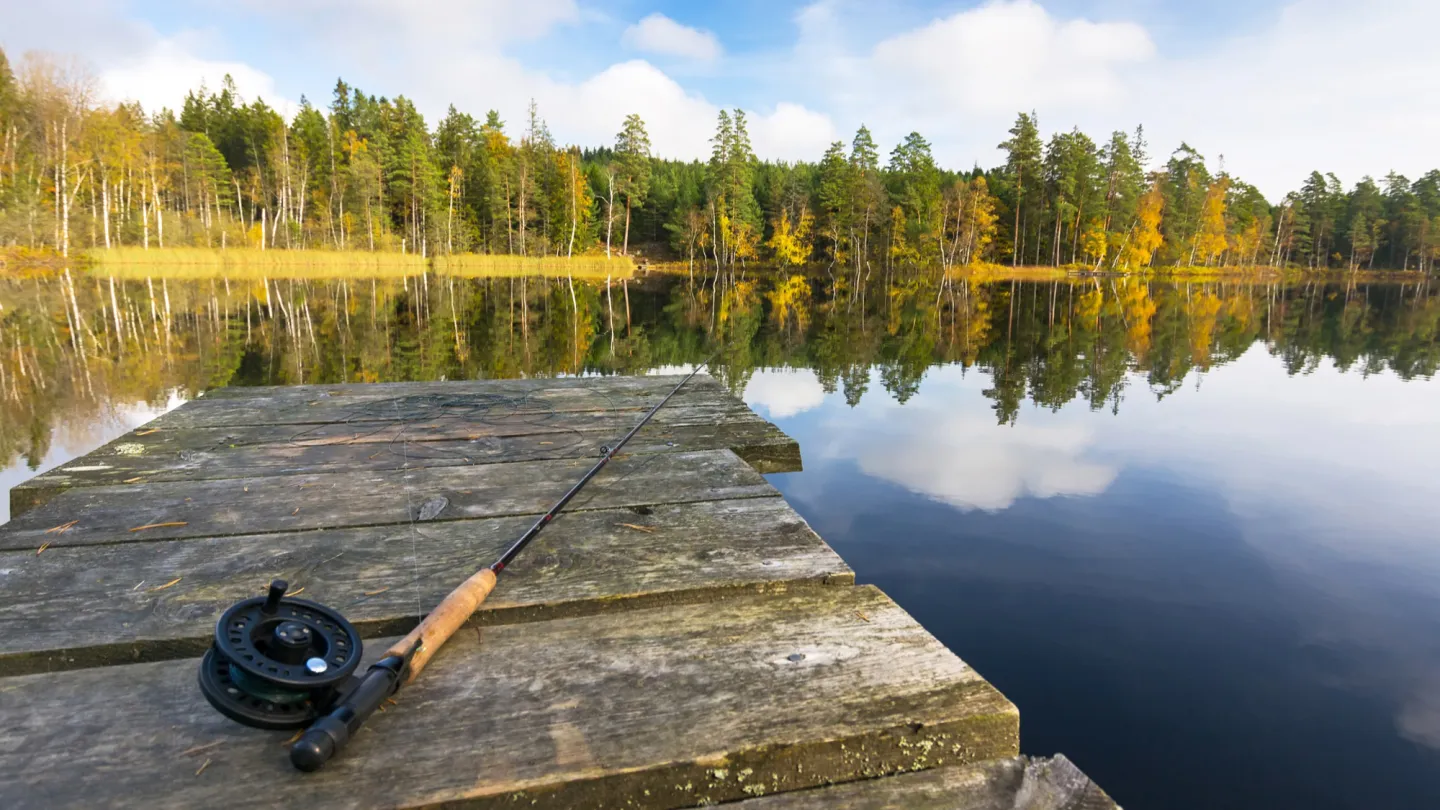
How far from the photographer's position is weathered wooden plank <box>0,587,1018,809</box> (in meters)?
1.07

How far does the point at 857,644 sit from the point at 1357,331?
2433 cm

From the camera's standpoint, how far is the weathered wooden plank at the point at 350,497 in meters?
2.18

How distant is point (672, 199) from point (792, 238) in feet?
51.5

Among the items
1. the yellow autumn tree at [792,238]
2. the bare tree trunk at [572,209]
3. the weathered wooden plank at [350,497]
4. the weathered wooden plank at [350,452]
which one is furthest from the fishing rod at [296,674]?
the yellow autumn tree at [792,238]

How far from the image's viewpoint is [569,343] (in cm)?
1341

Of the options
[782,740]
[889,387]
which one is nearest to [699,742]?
[782,740]

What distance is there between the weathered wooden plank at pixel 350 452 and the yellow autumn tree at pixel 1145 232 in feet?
235

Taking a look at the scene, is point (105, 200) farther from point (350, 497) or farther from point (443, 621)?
point (443, 621)

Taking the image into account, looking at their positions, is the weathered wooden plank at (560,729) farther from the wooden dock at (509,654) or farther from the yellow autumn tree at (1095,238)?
the yellow autumn tree at (1095,238)

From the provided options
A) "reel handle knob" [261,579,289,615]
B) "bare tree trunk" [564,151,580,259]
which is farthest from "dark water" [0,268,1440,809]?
"bare tree trunk" [564,151,580,259]

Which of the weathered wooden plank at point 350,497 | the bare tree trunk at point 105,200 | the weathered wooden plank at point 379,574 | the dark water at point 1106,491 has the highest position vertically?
the bare tree trunk at point 105,200

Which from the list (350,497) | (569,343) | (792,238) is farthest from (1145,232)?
(350,497)

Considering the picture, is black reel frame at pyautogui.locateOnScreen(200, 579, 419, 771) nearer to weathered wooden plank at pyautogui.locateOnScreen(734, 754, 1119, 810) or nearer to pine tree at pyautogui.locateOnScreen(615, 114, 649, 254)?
weathered wooden plank at pyautogui.locateOnScreen(734, 754, 1119, 810)

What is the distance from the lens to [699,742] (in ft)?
3.84
